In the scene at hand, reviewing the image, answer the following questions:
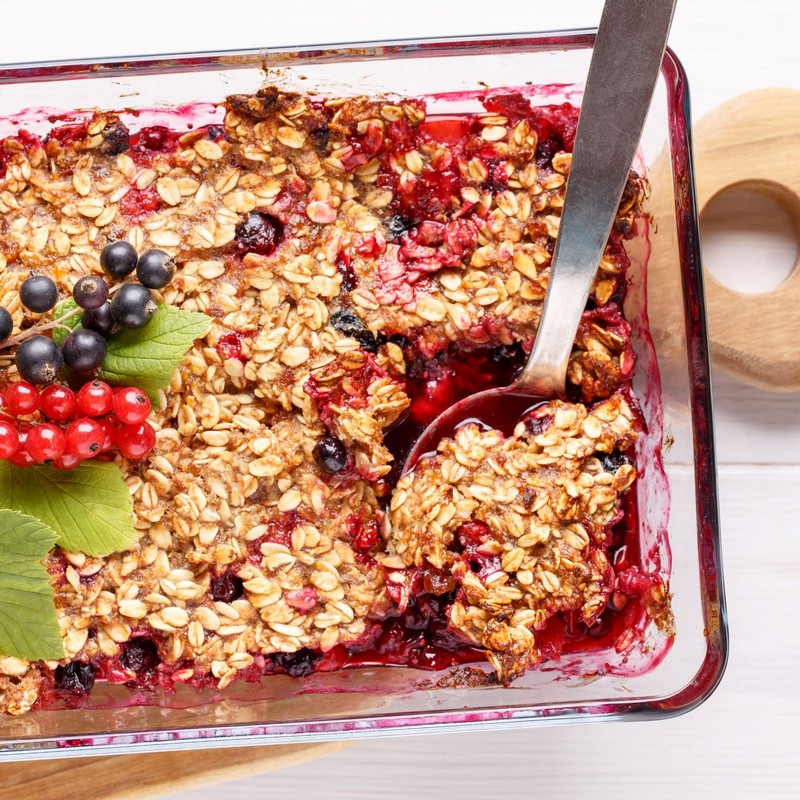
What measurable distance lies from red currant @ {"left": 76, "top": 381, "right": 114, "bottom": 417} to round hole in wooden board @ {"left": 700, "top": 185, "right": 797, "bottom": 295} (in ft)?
4.45

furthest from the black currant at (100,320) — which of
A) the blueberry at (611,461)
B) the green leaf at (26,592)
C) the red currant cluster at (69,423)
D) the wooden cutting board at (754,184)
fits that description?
the wooden cutting board at (754,184)

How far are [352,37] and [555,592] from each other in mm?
1292

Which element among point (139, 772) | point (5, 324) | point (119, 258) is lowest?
point (139, 772)

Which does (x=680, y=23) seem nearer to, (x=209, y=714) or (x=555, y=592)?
(x=555, y=592)

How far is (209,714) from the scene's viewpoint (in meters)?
1.74

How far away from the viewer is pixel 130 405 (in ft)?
5.07

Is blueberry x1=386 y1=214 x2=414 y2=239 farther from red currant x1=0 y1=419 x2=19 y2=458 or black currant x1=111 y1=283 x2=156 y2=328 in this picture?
red currant x1=0 y1=419 x2=19 y2=458

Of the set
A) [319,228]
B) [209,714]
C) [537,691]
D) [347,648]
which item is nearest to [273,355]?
[319,228]

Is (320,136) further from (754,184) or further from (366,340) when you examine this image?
(754,184)

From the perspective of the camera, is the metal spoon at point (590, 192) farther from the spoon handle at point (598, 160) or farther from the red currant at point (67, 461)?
the red currant at point (67, 461)

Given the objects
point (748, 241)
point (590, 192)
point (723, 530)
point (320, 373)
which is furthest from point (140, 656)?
point (748, 241)

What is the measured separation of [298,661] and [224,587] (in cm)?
21

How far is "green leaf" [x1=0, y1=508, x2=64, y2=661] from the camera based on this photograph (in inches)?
61.4

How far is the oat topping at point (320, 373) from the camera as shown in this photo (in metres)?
1.65
